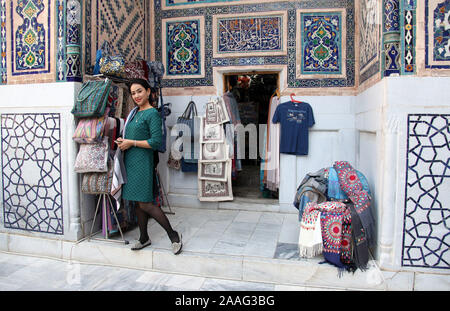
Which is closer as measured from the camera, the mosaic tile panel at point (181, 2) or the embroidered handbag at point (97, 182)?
the embroidered handbag at point (97, 182)

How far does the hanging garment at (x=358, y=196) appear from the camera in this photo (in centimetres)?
323

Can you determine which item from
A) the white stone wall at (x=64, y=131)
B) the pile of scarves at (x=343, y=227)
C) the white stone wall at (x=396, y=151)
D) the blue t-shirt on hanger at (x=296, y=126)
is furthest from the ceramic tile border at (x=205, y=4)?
the pile of scarves at (x=343, y=227)

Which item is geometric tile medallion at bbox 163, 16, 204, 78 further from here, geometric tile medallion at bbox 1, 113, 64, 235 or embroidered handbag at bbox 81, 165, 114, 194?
embroidered handbag at bbox 81, 165, 114, 194

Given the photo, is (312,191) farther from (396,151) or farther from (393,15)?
(393,15)

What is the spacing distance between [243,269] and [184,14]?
3882 mm

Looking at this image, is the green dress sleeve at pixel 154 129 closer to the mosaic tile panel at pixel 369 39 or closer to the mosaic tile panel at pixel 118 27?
the mosaic tile panel at pixel 118 27

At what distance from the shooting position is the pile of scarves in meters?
3.20

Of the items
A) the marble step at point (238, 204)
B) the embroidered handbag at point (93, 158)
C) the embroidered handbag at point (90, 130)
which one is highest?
the embroidered handbag at point (90, 130)

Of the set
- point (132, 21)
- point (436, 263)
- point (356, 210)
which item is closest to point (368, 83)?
point (356, 210)

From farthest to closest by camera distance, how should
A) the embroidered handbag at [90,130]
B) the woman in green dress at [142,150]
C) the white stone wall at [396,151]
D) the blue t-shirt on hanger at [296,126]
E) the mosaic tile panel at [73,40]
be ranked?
the blue t-shirt on hanger at [296,126]
the mosaic tile panel at [73,40]
the embroidered handbag at [90,130]
the woman in green dress at [142,150]
the white stone wall at [396,151]

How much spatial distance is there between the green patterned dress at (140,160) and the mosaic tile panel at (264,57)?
2.07 m

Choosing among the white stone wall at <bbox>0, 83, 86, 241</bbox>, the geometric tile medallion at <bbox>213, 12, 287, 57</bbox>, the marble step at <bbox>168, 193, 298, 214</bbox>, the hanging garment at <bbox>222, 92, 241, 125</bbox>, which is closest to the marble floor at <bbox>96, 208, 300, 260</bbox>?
the marble step at <bbox>168, 193, 298, 214</bbox>

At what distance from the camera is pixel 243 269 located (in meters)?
3.32

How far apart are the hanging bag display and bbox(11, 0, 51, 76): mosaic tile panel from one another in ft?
6.54
